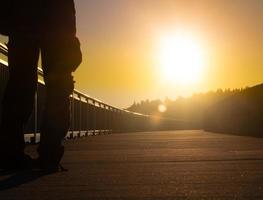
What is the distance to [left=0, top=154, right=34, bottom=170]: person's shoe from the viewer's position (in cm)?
535

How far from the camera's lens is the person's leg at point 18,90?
5.34 metres

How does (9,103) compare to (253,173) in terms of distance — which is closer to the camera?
(253,173)

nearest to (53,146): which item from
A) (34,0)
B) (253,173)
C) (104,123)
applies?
(34,0)

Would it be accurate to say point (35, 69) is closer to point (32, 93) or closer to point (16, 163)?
point (32, 93)

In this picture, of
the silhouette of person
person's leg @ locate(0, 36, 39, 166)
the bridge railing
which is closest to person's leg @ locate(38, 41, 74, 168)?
the silhouette of person

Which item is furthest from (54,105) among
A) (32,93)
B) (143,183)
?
(143,183)

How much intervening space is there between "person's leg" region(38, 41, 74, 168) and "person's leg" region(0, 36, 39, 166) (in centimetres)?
12

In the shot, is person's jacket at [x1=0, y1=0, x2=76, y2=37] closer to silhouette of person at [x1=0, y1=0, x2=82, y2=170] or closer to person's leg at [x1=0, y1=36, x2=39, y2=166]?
silhouette of person at [x1=0, y1=0, x2=82, y2=170]

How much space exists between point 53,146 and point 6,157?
0.38 metres

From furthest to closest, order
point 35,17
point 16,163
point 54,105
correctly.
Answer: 1. point 54,105
2. point 16,163
3. point 35,17

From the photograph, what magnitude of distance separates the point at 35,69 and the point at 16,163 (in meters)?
0.76

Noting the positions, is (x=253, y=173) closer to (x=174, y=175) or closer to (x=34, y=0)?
(x=174, y=175)

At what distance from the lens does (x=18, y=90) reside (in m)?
5.41

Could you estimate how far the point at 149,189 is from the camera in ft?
13.0
